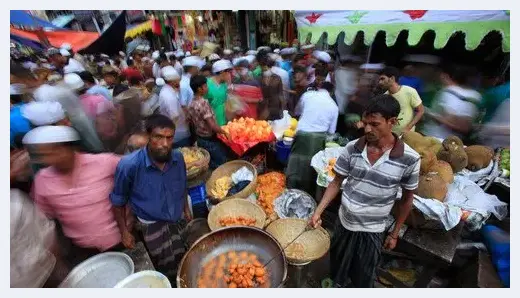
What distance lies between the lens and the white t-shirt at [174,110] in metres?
4.53

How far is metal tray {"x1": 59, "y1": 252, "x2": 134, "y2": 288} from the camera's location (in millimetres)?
2346

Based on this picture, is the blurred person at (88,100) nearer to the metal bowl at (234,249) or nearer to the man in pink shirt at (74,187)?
the man in pink shirt at (74,187)

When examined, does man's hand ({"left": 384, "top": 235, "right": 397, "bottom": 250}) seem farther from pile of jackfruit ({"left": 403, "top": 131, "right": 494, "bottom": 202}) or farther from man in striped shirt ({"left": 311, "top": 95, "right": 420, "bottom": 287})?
pile of jackfruit ({"left": 403, "top": 131, "right": 494, "bottom": 202})

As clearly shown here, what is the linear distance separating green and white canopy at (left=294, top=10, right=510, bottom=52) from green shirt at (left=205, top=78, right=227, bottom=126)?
8.58ft

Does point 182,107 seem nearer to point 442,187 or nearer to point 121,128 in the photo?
point 121,128

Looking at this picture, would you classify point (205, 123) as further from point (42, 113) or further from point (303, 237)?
point (303, 237)

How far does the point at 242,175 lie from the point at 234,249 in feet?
5.27

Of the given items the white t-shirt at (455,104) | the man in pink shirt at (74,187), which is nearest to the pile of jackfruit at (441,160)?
the white t-shirt at (455,104)

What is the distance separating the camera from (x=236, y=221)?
11.3 feet

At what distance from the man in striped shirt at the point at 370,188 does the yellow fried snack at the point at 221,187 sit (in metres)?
1.75

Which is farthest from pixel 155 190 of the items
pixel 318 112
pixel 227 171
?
pixel 318 112

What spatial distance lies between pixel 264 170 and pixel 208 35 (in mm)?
11924

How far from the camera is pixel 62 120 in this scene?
333cm

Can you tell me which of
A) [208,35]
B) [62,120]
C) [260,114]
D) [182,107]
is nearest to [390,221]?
[260,114]
